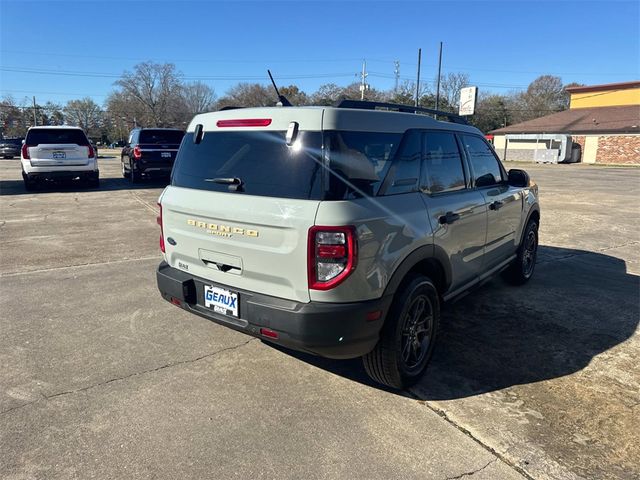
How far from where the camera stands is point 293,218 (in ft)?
8.52

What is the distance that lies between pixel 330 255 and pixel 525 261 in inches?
151

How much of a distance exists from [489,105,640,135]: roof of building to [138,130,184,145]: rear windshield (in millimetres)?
40173

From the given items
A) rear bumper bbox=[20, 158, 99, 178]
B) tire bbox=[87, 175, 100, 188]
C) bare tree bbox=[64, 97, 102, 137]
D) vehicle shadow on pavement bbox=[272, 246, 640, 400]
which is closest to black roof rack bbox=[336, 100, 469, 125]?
vehicle shadow on pavement bbox=[272, 246, 640, 400]

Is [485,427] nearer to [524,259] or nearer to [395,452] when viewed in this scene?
[395,452]

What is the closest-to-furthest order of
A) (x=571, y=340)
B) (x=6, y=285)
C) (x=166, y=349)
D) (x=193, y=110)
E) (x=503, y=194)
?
(x=166, y=349), (x=571, y=340), (x=503, y=194), (x=6, y=285), (x=193, y=110)

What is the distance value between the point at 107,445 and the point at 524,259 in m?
4.78

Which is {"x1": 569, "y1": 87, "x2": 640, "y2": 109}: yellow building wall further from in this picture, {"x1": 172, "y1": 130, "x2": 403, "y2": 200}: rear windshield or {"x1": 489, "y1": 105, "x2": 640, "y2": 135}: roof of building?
{"x1": 172, "y1": 130, "x2": 403, "y2": 200}: rear windshield

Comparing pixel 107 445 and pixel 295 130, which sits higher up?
pixel 295 130

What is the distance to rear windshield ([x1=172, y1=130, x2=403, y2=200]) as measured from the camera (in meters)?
2.62

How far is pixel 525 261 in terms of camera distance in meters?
5.50

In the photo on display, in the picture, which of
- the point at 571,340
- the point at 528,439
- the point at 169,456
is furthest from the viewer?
the point at 571,340

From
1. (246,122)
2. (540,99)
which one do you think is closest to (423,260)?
(246,122)

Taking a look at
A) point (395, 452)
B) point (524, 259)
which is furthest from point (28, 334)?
point (524, 259)

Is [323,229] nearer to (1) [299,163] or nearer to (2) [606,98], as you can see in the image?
(1) [299,163]
